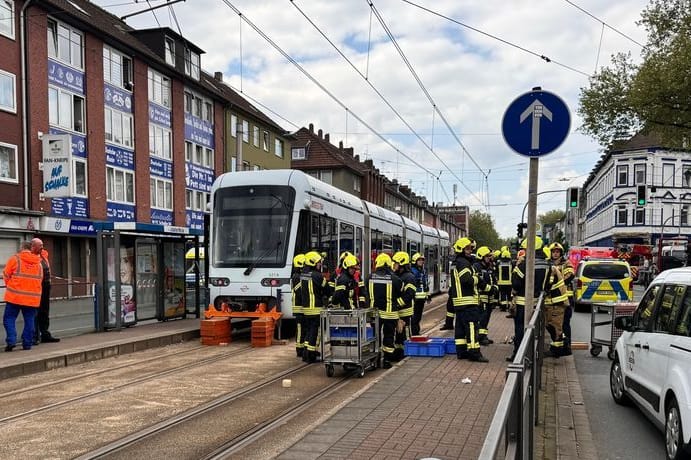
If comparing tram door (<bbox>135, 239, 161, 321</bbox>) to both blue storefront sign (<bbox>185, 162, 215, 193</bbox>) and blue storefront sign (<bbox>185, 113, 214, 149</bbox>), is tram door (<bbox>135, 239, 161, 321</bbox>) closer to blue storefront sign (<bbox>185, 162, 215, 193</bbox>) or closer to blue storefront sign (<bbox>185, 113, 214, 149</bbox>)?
blue storefront sign (<bbox>185, 162, 215, 193</bbox>)

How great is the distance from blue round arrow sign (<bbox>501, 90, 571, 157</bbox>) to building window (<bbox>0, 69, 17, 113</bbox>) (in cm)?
2147

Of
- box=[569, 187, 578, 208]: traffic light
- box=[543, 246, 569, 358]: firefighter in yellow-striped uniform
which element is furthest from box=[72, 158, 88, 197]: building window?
box=[543, 246, 569, 358]: firefighter in yellow-striped uniform

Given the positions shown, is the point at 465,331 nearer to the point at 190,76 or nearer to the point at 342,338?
the point at 342,338

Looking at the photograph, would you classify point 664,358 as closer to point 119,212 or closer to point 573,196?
point 573,196

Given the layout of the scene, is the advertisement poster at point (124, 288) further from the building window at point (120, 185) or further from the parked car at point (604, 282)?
the building window at point (120, 185)

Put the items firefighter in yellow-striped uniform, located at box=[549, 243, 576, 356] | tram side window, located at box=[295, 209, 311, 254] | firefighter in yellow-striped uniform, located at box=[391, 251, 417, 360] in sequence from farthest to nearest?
tram side window, located at box=[295, 209, 311, 254]
firefighter in yellow-striped uniform, located at box=[549, 243, 576, 356]
firefighter in yellow-striped uniform, located at box=[391, 251, 417, 360]

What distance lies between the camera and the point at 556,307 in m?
10.4

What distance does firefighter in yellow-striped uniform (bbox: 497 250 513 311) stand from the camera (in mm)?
15952

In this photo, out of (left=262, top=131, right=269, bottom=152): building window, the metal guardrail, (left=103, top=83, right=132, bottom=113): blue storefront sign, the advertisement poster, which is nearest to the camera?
the metal guardrail

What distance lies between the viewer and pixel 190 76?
117 ft

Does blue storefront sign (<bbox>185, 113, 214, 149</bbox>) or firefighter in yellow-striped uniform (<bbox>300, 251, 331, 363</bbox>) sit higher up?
blue storefront sign (<bbox>185, 113, 214, 149</bbox>)

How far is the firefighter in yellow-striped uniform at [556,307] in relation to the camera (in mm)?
10383

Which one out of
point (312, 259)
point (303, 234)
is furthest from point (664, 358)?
point (303, 234)

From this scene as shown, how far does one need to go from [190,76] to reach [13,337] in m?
26.9
